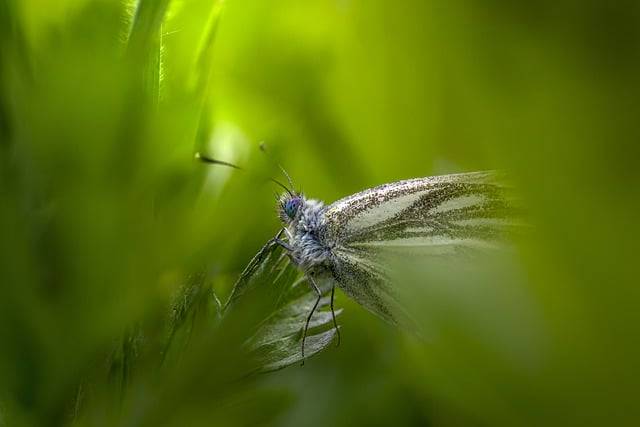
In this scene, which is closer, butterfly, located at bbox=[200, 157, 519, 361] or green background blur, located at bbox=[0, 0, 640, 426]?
green background blur, located at bbox=[0, 0, 640, 426]

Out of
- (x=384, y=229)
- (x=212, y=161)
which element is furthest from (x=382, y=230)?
(x=212, y=161)

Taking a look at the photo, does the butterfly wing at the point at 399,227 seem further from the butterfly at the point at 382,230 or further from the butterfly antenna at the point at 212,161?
the butterfly antenna at the point at 212,161

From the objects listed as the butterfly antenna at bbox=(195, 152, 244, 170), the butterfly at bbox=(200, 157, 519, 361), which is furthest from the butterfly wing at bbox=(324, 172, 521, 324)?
the butterfly antenna at bbox=(195, 152, 244, 170)

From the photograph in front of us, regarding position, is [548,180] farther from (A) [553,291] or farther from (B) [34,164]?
(B) [34,164]

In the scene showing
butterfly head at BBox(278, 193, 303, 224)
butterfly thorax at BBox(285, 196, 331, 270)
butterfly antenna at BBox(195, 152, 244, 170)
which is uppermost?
butterfly antenna at BBox(195, 152, 244, 170)

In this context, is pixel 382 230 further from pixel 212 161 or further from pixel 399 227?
pixel 212 161

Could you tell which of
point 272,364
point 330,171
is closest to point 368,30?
point 330,171

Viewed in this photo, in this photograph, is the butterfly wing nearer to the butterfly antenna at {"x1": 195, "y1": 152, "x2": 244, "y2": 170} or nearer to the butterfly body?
the butterfly body
